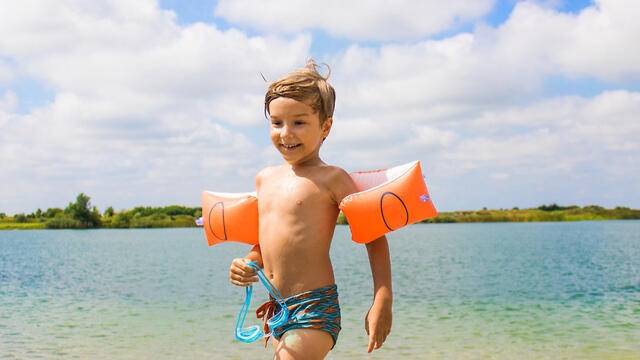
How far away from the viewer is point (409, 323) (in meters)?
10.9

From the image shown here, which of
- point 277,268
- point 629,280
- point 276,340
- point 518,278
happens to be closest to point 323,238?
point 277,268

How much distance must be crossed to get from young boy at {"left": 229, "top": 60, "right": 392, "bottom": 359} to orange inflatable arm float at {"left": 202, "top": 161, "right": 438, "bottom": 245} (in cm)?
9

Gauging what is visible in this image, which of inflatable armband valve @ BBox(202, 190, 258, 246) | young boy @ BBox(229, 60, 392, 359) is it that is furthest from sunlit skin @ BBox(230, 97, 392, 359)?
inflatable armband valve @ BBox(202, 190, 258, 246)

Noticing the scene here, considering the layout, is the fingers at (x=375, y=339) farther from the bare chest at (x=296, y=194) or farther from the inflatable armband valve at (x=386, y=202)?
the bare chest at (x=296, y=194)

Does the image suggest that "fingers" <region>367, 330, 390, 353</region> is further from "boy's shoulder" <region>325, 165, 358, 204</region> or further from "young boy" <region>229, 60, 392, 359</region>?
"boy's shoulder" <region>325, 165, 358, 204</region>

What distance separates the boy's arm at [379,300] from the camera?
100 inches

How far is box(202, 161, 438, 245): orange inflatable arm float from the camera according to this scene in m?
2.73

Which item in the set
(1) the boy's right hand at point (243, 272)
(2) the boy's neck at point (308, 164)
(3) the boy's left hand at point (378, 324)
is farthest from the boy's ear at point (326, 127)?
(3) the boy's left hand at point (378, 324)

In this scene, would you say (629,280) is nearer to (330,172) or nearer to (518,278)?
(518,278)

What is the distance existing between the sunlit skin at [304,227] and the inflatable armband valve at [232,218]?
303mm

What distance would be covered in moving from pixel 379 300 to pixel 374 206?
48 cm

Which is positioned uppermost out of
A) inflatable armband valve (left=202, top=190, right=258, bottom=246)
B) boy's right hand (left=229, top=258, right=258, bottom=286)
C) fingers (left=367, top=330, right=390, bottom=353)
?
inflatable armband valve (left=202, top=190, right=258, bottom=246)

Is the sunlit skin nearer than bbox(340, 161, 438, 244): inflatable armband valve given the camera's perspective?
Yes

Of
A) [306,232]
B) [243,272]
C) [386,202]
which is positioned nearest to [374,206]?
→ [386,202]
